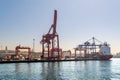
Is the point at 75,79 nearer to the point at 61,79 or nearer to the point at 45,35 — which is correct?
the point at 61,79

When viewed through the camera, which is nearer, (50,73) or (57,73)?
(50,73)

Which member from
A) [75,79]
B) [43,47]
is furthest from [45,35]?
[75,79]

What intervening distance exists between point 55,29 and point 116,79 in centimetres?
9064

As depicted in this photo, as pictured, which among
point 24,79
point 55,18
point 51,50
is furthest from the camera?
point 51,50

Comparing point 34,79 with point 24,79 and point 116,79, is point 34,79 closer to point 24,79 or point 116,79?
point 24,79

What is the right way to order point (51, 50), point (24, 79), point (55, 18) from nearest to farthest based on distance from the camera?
1. point (24, 79)
2. point (55, 18)
3. point (51, 50)

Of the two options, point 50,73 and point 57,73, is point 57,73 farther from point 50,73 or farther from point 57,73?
point 50,73

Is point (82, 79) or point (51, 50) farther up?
point (51, 50)

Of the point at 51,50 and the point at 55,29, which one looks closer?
the point at 55,29

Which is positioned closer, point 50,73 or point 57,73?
point 50,73

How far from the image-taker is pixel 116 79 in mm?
49812

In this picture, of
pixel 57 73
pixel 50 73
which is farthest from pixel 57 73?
pixel 50 73

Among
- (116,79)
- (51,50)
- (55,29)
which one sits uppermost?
(55,29)

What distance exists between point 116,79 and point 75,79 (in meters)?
8.16
